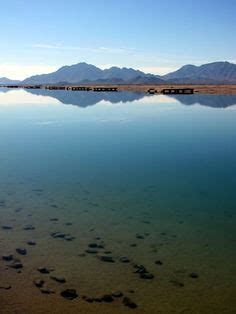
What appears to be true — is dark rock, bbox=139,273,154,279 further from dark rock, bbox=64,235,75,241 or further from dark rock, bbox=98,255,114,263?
dark rock, bbox=64,235,75,241

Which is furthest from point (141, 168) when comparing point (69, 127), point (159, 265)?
point (69, 127)

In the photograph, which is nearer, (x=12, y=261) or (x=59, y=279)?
(x=59, y=279)

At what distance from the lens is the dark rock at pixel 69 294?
45.8ft

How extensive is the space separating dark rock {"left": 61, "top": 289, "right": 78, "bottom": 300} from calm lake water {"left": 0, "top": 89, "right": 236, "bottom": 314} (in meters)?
0.17

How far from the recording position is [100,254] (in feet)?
55.8

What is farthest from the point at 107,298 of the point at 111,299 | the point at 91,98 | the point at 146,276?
the point at 91,98

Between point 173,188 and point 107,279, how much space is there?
11.7 m

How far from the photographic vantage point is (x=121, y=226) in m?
19.8

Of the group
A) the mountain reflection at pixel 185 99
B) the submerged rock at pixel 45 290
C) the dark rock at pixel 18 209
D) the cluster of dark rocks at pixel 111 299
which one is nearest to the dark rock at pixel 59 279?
the submerged rock at pixel 45 290

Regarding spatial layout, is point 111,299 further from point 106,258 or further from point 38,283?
point 106,258

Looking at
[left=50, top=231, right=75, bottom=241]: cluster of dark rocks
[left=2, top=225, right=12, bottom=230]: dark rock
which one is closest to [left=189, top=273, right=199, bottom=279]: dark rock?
[left=50, top=231, right=75, bottom=241]: cluster of dark rocks

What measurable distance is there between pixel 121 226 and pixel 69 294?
6148 millimetres

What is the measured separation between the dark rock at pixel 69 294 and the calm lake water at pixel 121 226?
173 mm

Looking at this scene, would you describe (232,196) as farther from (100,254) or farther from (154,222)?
(100,254)
